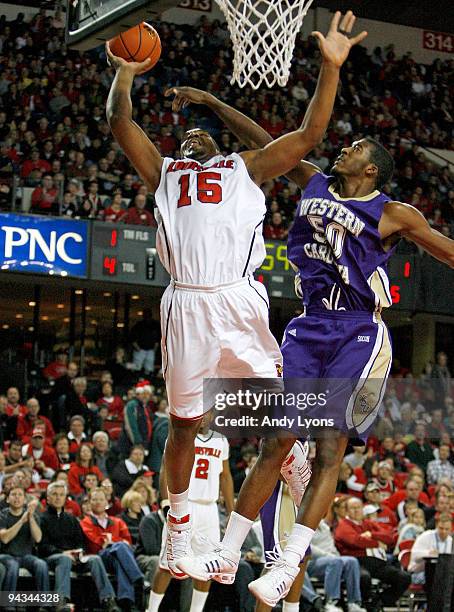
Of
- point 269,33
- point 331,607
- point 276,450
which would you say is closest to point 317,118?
point 269,33

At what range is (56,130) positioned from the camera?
1862 cm

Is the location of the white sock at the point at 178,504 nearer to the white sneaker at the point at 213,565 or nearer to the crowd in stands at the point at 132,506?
the white sneaker at the point at 213,565

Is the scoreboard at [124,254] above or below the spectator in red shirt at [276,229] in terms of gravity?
below

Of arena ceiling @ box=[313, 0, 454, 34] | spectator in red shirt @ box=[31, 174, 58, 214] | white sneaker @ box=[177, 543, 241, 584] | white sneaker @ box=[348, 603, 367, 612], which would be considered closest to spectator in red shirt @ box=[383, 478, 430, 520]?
white sneaker @ box=[348, 603, 367, 612]

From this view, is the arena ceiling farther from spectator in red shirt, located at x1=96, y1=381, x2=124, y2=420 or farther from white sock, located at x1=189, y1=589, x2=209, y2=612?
white sock, located at x1=189, y1=589, x2=209, y2=612

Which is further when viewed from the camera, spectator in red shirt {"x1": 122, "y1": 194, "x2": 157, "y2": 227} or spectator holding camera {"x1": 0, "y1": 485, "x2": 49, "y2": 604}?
spectator in red shirt {"x1": 122, "y1": 194, "x2": 157, "y2": 227}

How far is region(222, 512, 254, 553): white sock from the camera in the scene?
580 cm

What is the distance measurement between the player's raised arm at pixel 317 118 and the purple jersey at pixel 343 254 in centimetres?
37

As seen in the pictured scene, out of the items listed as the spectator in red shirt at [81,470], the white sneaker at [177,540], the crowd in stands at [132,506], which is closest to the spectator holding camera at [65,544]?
the crowd in stands at [132,506]

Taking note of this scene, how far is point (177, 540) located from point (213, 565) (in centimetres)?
33

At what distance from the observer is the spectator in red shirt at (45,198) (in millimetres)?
16141

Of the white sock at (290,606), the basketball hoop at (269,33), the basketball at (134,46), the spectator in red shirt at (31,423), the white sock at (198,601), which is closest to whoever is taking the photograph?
the basketball at (134,46)

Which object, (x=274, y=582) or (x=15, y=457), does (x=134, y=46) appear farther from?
(x=15, y=457)

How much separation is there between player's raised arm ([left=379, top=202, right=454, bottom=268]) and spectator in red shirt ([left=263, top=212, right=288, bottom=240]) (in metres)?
11.5
